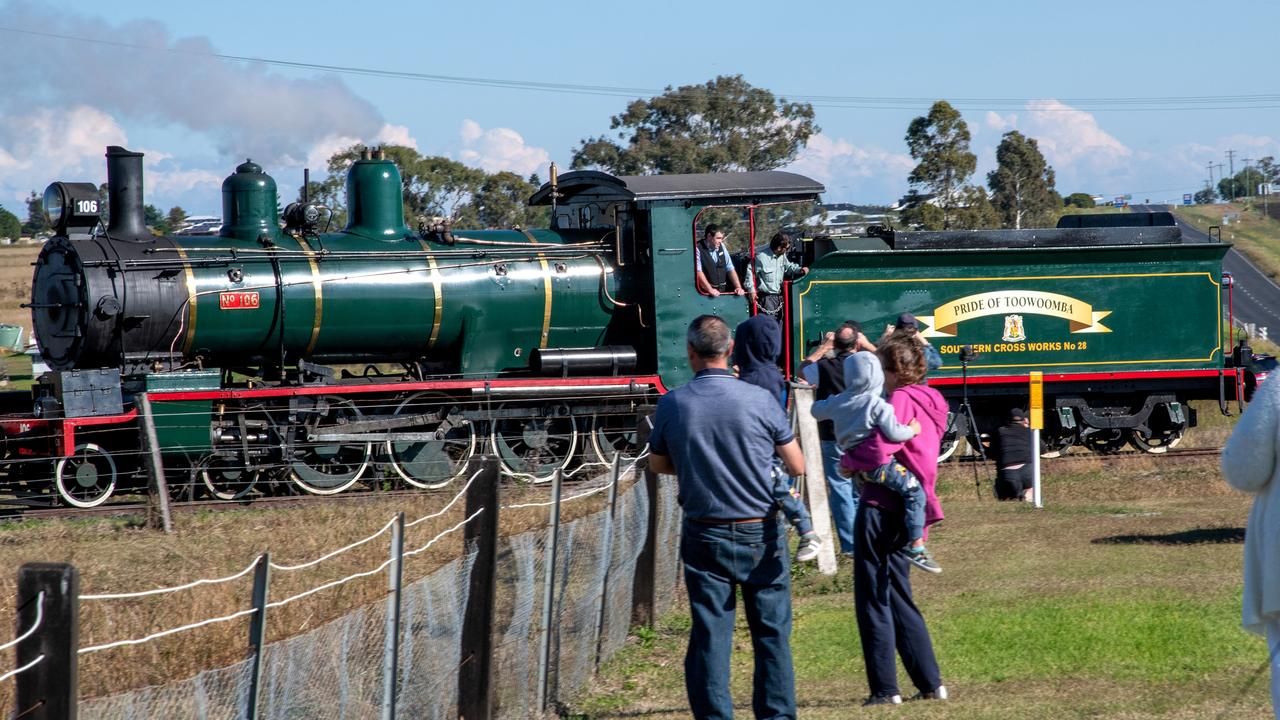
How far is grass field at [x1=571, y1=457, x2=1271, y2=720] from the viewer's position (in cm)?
600

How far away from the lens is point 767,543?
17.6ft

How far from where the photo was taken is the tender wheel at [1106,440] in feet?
54.7

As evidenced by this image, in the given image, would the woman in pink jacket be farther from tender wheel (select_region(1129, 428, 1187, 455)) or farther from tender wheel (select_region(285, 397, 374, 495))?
tender wheel (select_region(1129, 428, 1187, 455))

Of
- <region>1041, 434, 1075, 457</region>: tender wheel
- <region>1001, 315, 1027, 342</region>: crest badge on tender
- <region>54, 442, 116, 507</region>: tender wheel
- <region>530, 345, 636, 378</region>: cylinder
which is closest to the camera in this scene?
<region>54, 442, 116, 507</region>: tender wheel

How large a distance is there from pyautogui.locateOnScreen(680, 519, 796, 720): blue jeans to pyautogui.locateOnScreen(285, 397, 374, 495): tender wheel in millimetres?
8735

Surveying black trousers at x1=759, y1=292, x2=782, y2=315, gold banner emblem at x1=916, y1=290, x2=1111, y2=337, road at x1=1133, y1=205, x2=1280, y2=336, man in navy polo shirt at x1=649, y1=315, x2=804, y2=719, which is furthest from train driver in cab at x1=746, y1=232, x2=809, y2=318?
road at x1=1133, y1=205, x2=1280, y2=336

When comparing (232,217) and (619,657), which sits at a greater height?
(232,217)

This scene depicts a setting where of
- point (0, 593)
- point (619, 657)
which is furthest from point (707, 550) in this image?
point (0, 593)

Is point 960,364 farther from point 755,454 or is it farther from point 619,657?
point 755,454

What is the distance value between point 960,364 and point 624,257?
4.07 metres

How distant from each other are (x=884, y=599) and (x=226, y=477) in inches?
360

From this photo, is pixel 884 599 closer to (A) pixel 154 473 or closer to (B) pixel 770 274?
(A) pixel 154 473

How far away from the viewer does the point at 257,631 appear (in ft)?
12.2

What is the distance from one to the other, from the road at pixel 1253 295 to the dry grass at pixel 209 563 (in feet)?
168
